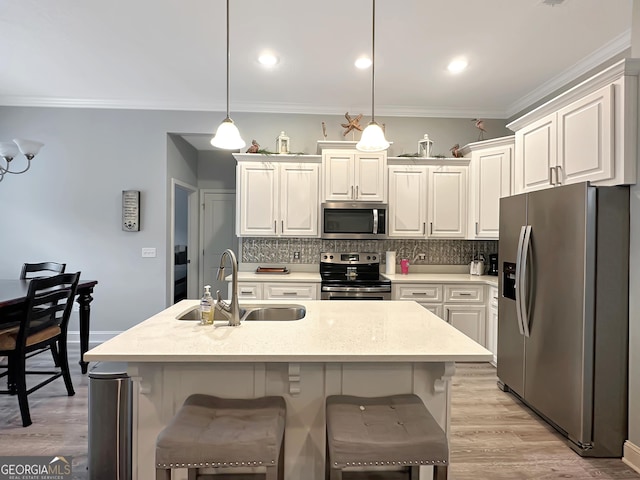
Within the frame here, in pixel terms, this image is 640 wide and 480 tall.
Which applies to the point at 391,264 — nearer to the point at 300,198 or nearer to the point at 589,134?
the point at 300,198

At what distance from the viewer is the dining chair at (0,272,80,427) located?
2326 mm

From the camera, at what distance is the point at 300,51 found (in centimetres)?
292

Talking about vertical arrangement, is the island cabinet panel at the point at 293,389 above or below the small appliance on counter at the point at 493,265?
below

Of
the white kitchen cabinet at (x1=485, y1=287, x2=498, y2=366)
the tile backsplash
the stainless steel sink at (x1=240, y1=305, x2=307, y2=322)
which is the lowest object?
the white kitchen cabinet at (x1=485, y1=287, x2=498, y2=366)

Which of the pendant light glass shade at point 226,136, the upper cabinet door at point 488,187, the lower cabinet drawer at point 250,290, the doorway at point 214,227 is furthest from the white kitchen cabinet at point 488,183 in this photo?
the doorway at point 214,227

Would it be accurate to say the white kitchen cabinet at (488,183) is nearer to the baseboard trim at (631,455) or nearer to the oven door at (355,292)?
the oven door at (355,292)

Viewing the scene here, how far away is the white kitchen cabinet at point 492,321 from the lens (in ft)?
11.3

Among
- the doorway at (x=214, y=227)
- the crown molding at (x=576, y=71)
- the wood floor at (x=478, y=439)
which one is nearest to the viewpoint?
the wood floor at (x=478, y=439)

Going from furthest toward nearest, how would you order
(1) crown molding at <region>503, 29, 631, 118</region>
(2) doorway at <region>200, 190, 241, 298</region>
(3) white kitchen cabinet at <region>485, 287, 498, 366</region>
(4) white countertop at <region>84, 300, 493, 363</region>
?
(2) doorway at <region>200, 190, 241, 298</region>
(3) white kitchen cabinet at <region>485, 287, 498, 366</region>
(1) crown molding at <region>503, 29, 631, 118</region>
(4) white countertop at <region>84, 300, 493, 363</region>

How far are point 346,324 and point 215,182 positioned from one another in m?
4.32

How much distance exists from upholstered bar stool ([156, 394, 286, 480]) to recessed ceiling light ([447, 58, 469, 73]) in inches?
125

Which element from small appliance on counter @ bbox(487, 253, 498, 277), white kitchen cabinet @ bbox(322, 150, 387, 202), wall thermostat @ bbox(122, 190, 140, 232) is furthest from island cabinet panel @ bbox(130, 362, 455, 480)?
wall thermostat @ bbox(122, 190, 140, 232)

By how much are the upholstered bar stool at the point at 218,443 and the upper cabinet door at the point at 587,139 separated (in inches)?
90.8

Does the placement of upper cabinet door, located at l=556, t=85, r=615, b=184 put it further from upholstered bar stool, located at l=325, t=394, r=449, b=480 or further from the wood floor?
upholstered bar stool, located at l=325, t=394, r=449, b=480
